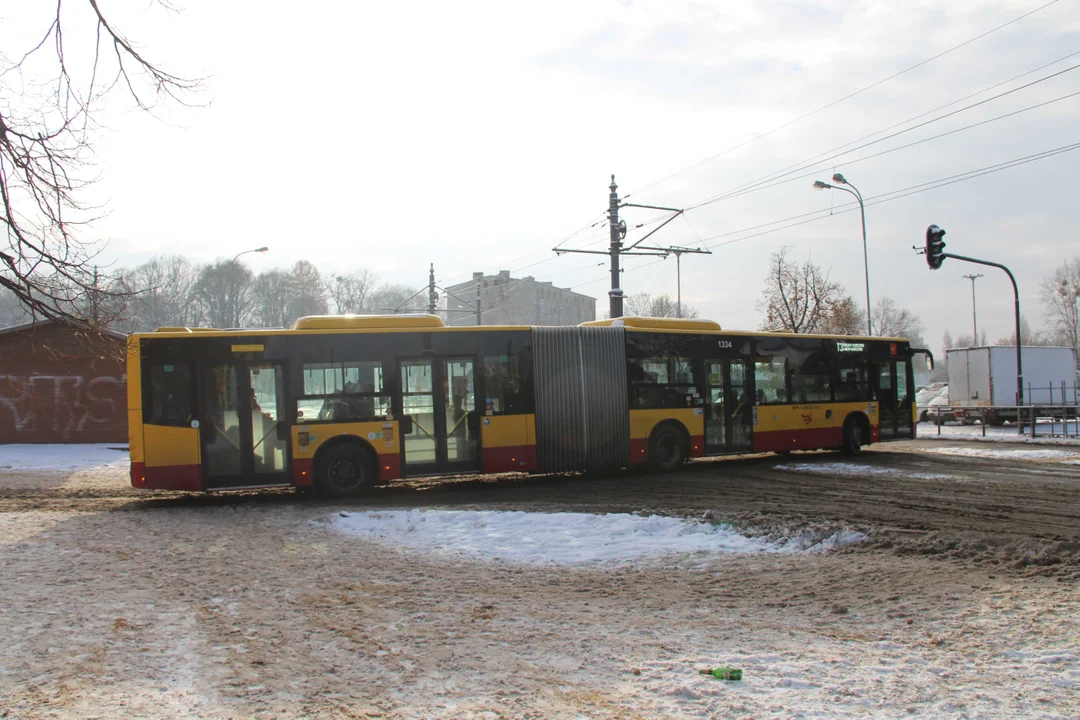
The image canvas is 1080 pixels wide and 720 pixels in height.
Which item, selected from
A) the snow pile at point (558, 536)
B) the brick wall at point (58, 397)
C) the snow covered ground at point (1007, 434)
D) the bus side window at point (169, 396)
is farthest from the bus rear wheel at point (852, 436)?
the brick wall at point (58, 397)

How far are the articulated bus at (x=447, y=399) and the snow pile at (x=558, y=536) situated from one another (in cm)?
292

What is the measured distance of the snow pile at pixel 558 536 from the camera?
877cm

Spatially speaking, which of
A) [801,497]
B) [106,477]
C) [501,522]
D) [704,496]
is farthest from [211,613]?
[106,477]

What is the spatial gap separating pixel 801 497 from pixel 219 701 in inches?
392

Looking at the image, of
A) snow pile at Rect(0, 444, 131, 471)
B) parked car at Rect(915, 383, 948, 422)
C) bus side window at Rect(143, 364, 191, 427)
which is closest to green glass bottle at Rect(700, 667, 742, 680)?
bus side window at Rect(143, 364, 191, 427)

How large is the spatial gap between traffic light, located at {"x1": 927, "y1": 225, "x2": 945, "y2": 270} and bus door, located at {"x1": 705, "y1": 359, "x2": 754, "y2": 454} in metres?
8.83

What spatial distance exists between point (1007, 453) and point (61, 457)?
2492cm

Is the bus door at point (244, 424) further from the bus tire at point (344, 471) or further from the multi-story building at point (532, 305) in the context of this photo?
the multi-story building at point (532, 305)

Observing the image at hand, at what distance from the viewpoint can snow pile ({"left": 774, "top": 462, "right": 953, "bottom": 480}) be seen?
15.2 meters

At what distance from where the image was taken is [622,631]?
19.1 ft

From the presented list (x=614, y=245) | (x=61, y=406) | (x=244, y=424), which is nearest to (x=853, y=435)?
(x=614, y=245)

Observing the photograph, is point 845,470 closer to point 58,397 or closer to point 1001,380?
point 58,397

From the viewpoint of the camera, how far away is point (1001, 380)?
33938 millimetres

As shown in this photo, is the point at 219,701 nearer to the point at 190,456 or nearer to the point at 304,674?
the point at 304,674
